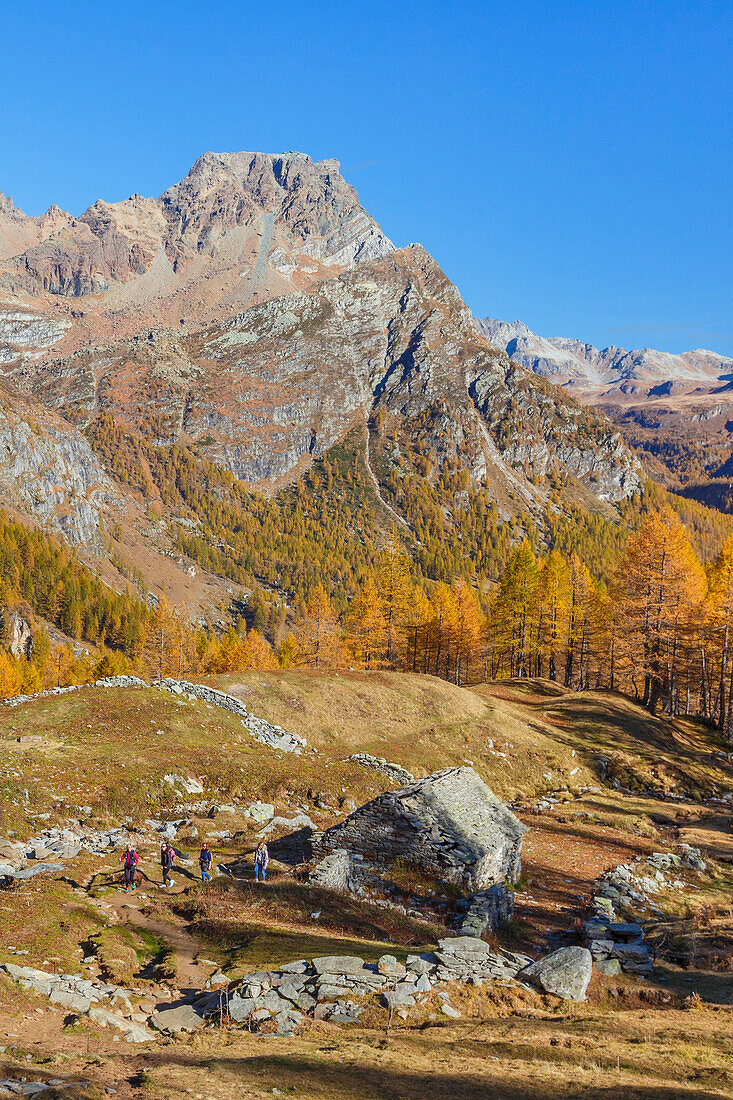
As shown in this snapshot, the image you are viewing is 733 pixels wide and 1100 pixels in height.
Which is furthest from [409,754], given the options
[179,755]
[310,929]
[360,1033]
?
[360,1033]

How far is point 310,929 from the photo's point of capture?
2092 centimetres

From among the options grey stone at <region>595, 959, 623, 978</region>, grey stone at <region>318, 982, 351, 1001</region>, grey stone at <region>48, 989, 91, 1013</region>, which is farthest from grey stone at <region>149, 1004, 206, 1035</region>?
grey stone at <region>595, 959, 623, 978</region>

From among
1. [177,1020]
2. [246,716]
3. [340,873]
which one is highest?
[246,716]

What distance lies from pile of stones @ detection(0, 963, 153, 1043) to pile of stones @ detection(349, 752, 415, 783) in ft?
80.0

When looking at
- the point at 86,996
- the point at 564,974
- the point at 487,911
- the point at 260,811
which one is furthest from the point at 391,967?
the point at 260,811

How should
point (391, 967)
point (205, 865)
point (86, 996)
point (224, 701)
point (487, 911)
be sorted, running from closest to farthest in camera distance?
point (86, 996) < point (391, 967) < point (487, 911) < point (205, 865) < point (224, 701)

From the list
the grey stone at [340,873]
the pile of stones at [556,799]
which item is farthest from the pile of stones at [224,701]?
the grey stone at [340,873]

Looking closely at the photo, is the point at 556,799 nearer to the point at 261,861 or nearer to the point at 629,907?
the point at 629,907

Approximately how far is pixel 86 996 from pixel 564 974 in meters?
12.6

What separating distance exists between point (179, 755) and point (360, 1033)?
2295 centimetres

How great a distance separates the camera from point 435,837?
24.2 meters

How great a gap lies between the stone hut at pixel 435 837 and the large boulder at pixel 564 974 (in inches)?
210

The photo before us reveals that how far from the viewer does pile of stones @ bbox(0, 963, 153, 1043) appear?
47.0ft

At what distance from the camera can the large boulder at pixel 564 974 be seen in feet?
57.7
